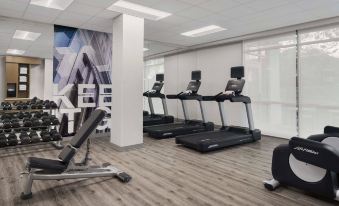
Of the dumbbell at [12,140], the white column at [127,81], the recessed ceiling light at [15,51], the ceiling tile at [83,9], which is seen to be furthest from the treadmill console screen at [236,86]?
the recessed ceiling light at [15,51]

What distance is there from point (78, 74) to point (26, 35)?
2096 mm

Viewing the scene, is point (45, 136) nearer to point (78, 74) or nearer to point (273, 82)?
point (78, 74)

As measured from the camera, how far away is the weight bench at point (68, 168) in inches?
103

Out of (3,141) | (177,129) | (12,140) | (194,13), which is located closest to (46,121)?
(12,140)

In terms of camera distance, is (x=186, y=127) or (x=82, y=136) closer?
(x=82, y=136)

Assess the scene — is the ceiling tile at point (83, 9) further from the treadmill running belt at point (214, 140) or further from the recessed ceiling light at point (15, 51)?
the recessed ceiling light at point (15, 51)

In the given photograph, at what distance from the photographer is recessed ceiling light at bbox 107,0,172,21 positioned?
14.0ft

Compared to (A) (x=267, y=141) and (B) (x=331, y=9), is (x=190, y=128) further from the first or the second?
(B) (x=331, y=9)

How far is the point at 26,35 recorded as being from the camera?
20.3ft

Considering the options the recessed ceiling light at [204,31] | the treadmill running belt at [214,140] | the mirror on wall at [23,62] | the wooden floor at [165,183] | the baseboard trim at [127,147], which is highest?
the recessed ceiling light at [204,31]

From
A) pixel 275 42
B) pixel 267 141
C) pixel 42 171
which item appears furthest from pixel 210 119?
pixel 42 171

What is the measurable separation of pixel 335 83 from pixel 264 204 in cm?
389

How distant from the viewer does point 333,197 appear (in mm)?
2434

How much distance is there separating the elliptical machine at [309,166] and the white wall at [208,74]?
3.97 m
